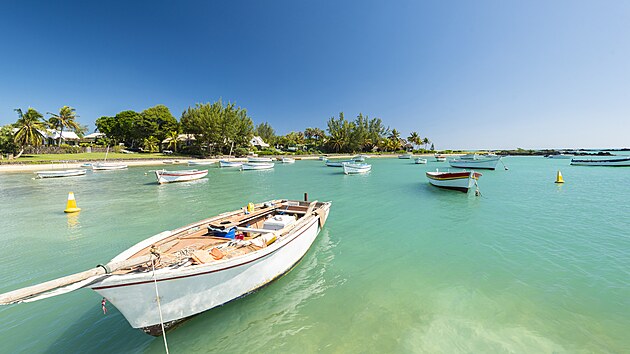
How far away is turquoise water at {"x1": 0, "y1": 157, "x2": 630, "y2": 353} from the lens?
4930 millimetres

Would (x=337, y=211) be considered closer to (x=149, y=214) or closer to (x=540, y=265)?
(x=540, y=265)

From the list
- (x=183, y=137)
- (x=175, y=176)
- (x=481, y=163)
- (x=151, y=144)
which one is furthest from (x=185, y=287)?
(x=183, y=137)

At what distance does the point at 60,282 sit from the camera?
3.37 m

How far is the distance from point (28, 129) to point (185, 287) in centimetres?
6658

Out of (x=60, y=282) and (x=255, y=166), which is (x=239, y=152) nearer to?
(x=255, y=166)

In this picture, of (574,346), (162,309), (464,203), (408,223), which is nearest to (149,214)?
(162,309)

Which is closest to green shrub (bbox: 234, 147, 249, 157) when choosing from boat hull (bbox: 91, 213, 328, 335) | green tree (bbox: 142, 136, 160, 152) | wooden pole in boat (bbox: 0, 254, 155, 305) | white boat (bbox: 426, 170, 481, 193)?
green tree (bbox: 142, 136, 160, 152)

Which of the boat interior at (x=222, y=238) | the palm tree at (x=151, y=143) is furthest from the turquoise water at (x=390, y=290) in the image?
the palm tree at (x=151, y=143)

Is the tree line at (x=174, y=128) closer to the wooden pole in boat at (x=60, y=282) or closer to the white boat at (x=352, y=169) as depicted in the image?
the white boat at (x=352, y=169)

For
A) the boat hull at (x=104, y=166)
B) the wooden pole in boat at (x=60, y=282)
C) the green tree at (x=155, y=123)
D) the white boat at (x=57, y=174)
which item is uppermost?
the green tree at (x=155, y=123)

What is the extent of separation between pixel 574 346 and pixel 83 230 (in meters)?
17.1

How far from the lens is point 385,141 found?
114625 mm

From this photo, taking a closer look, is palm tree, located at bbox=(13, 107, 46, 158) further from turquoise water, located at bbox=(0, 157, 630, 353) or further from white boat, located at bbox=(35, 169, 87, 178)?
turquoise water, located at bbox=(0, 157, 630, 353)

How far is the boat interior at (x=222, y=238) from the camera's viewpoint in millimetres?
5004
